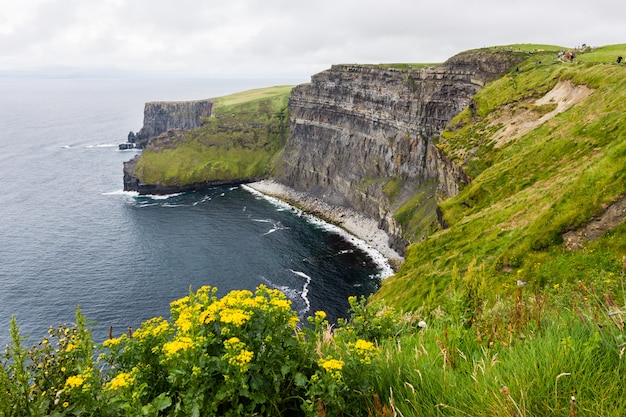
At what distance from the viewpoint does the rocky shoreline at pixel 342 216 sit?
103963mm

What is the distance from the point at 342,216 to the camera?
128500 millimetres

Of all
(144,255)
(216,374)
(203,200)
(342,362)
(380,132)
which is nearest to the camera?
Answer: (342,362)

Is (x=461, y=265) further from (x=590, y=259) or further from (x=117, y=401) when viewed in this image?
(x=117, y=401)

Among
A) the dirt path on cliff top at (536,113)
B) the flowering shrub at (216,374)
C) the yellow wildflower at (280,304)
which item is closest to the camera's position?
the flowering shrub at (216,374)

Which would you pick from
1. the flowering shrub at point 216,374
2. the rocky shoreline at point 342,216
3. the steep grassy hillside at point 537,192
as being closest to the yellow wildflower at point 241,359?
the flowering shrub at point 216,374

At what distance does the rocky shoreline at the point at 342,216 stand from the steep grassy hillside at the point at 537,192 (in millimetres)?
39288

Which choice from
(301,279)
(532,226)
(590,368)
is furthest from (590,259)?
(301,279)

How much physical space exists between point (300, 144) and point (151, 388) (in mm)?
165852

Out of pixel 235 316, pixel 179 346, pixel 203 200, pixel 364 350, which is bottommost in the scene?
pixel 203 200

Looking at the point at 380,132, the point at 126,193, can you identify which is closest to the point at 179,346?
the point at 380,132

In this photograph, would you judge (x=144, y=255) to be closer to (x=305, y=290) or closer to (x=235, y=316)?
(x=305, y=290)

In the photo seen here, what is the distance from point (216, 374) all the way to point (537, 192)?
3845cm

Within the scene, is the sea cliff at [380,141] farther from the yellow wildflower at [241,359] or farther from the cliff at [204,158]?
the yellow wildflower at [241,359]

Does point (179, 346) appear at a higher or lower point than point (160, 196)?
higher
